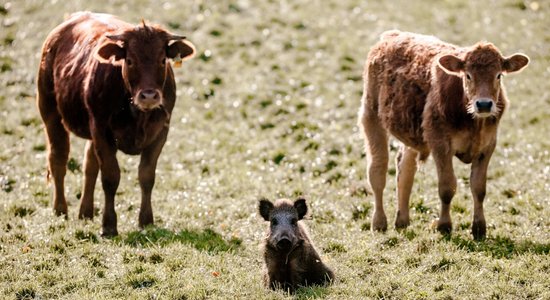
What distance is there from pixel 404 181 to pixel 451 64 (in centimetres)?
191

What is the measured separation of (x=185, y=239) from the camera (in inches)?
432

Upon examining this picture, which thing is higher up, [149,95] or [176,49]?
[176,49]

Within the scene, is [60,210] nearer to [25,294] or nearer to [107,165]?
[107,165]

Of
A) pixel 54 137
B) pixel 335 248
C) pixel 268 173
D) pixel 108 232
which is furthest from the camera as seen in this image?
pixel 268 173

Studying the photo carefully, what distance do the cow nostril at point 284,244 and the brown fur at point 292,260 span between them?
47mm

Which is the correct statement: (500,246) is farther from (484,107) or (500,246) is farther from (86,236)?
(86,236)

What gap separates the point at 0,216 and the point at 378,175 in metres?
5.17

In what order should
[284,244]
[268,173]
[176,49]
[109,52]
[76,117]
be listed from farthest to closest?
[268,173]
[76,117]
[176,49]
[109,52]
[284,244]

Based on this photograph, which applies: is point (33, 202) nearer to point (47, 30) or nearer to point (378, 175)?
point (378, 175)

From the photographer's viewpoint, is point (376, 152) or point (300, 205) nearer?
point (300, 205)

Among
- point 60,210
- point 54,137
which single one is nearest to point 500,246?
point 60,210

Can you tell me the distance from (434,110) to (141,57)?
368cm

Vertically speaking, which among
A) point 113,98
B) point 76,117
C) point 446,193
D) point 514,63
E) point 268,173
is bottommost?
point 268,173

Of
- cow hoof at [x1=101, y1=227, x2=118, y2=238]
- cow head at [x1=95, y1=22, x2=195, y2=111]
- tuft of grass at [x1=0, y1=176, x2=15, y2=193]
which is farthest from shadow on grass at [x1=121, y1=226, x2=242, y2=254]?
tuft of grass at [x1=0, y1=176, x2=15, y2=193]
